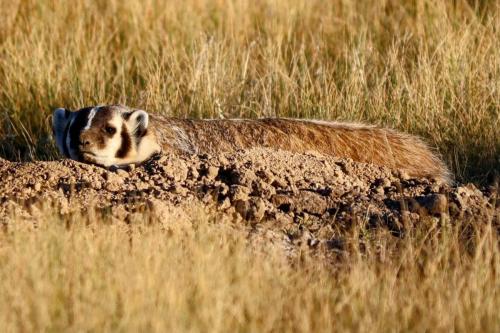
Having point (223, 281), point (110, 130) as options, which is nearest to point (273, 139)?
point (110, 130)

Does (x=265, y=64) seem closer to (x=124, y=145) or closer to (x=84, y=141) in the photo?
(x=124, y=145)

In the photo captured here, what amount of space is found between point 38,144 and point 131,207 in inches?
137

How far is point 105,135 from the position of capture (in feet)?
24.5

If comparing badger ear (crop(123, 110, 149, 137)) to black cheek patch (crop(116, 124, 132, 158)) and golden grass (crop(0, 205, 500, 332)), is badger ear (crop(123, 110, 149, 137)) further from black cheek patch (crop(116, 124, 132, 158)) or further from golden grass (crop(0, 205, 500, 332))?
golden grass (crop(0, 205, 500, 332))

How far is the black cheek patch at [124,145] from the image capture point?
761cm

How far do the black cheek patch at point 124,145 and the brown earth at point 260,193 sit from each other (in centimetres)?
68

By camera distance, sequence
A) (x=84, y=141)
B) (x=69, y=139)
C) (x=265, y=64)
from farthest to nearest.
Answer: (x=265, y=64)
(x=69, y=139)
(x=84, y=141)

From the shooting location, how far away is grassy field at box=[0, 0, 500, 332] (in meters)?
4.62

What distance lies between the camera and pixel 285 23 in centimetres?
1072

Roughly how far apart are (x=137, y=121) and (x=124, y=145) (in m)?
0.22

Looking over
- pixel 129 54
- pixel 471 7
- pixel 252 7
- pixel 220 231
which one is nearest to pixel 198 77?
pixel 129 54

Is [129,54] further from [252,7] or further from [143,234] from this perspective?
[143,234]

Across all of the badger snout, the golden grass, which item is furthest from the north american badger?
the golden grass

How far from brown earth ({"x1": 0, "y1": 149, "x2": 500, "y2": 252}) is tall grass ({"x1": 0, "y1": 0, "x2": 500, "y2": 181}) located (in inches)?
65.8
